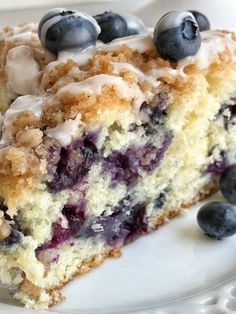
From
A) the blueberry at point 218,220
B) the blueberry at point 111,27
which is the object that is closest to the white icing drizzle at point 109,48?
the blueberry at point 111,27

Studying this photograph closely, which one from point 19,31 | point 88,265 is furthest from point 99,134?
point 19,31

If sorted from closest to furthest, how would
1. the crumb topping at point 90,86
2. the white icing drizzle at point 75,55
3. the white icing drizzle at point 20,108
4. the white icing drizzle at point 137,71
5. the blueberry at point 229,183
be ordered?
the crumb topping at point 90,86 → the white icing drizzle at point 20,108 → the white icing drizzle at point 137,71 → the white icing drizzle at point 75,55 → the blueberry at point 229,183

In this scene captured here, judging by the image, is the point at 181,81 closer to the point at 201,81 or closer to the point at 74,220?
the point at 201,81

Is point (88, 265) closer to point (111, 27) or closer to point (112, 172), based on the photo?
point (112, 172)

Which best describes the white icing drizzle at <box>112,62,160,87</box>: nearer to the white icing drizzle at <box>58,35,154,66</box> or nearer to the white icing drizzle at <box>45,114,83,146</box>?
the white icing drizzle at <box>58,35,154,66</box>

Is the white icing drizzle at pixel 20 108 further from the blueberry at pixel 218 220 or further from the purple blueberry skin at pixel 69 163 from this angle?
the blueberry at pixel 218 220

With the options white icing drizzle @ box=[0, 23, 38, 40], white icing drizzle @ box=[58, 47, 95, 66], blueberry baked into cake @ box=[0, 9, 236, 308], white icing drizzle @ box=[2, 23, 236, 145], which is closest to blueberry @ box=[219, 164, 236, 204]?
blueberry baked into cake @ box=[0, 9, 236, 308]

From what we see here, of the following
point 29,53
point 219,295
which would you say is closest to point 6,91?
point 29,53
